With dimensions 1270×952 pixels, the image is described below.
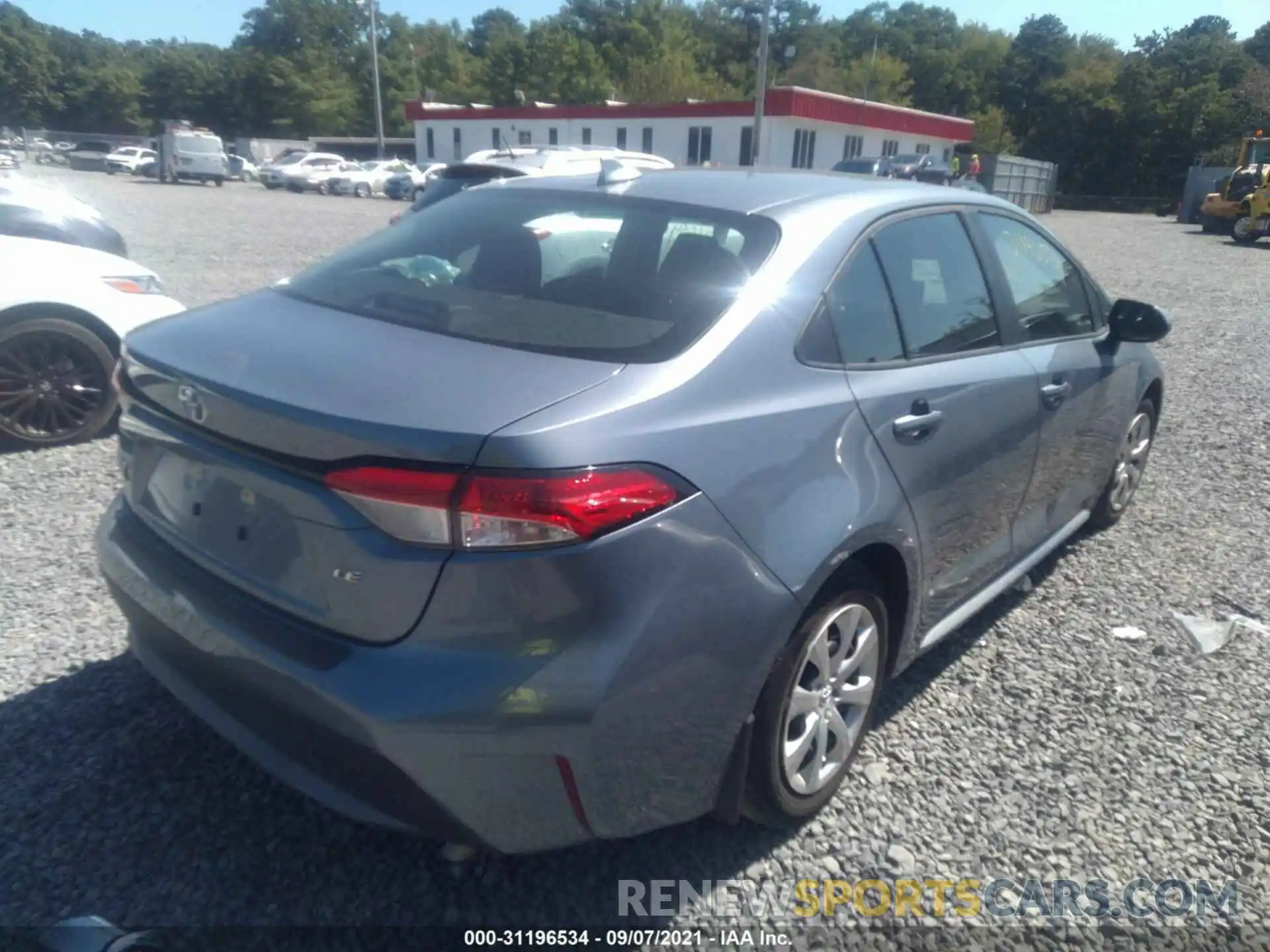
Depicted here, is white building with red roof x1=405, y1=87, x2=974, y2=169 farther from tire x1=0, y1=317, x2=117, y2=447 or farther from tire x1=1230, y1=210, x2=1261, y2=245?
tire x1=0, y1=317, x2=117, y2=447

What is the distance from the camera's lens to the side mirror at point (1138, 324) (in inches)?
165

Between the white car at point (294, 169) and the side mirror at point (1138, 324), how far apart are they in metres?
41.9

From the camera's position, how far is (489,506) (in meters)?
1.97

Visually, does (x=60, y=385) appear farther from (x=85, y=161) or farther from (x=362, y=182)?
(x=85, y=161)

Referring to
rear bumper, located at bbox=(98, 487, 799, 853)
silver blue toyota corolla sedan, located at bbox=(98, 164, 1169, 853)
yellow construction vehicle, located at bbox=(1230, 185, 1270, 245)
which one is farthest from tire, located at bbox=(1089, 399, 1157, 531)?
yellow construction vehicle, located at bbox=(1230, 185, 1270, 245)

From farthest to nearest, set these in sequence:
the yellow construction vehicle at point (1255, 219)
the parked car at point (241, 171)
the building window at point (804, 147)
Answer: the parked car at point (241, 171)
the building window at point (804, 147)
the yellow construction vehicle at point (1255, 219)

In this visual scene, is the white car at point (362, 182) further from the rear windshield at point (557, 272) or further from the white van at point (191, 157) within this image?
the rear windshield at point (557, 272)

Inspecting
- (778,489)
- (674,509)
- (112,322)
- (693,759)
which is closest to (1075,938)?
(693,759)

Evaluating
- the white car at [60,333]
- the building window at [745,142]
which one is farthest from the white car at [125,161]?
the white car at [60,333]

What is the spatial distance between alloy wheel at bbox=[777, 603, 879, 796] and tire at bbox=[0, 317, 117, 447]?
4.36 m

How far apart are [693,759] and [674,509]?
0.59 meters

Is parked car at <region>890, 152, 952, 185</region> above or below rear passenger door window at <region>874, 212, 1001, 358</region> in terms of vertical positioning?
below

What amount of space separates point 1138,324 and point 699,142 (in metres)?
44.2

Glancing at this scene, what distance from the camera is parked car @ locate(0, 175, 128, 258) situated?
7.39 m
